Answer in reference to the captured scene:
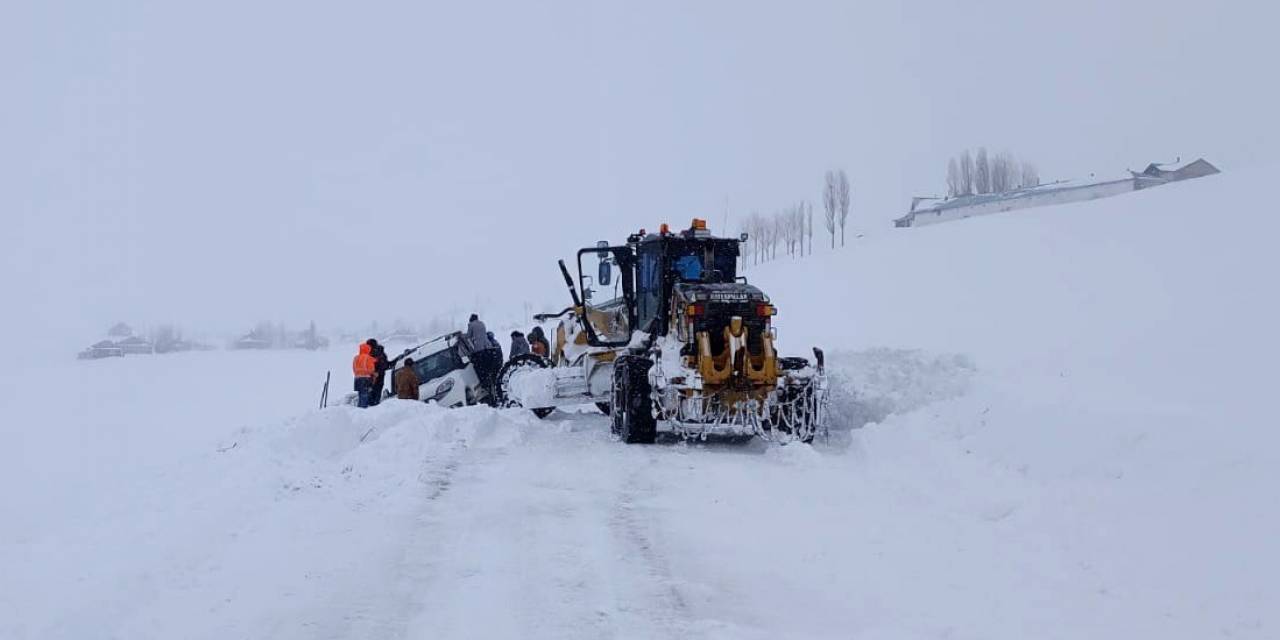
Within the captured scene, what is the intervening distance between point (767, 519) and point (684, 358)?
4.47m

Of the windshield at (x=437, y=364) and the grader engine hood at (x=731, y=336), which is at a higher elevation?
the grader engine hood at (x=731, y=336)

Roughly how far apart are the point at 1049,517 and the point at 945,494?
4.09 ft

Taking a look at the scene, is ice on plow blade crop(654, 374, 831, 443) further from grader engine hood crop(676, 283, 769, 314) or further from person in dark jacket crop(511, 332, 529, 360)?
person in dark jacket crop(511, 332, 529, 360)

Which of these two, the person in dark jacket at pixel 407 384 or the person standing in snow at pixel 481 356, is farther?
the person standing in snow at pixel 481 356

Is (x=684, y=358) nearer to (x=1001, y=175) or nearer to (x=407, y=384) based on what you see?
(x=407, y=384)

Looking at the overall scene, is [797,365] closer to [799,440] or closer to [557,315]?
[799,440]

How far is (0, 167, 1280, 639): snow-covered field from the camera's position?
4816 millimetres

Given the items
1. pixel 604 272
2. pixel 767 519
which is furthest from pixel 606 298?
pixel 767 519

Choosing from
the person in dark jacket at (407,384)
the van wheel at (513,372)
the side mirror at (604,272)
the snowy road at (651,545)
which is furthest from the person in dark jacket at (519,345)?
the snowy road at (651,545)

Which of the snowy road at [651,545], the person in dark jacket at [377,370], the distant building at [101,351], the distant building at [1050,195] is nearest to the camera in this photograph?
the snowy road at [651,545]

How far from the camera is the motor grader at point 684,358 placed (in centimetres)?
1124

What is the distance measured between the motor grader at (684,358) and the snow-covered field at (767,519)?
47cm

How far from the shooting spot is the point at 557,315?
1546 centimetres

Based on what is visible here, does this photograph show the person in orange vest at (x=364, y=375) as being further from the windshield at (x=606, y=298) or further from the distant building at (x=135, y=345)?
the distant building at (x=135, y=345)
